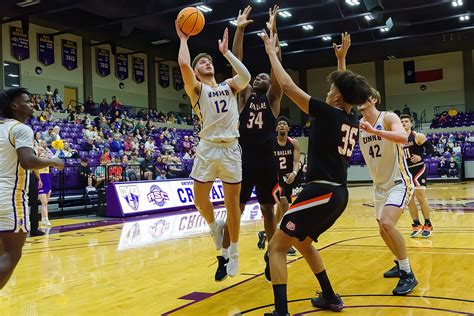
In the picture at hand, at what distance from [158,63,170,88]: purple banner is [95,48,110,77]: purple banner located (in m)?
4.22

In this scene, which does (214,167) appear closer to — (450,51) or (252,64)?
(252,64)

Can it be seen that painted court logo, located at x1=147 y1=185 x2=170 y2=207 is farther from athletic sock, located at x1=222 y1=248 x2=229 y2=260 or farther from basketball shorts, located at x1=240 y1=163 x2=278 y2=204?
athletic sock, located at x1=222 y1=248 x2=229 y2=260

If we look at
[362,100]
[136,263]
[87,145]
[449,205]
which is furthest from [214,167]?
[87,145]

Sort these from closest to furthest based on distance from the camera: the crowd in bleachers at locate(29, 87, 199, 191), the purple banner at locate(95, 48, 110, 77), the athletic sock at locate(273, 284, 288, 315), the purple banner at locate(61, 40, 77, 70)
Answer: the athletic sock at locate(273, 284, 288, 315) < the crowd in bleachers at locate(29, 87, 199, 191) < the purple banner at locate(61, 40, 77, 70) < the purple banner at locate(95, 48, 110, 77)

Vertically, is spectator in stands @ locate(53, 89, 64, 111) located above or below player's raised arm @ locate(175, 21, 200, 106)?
above

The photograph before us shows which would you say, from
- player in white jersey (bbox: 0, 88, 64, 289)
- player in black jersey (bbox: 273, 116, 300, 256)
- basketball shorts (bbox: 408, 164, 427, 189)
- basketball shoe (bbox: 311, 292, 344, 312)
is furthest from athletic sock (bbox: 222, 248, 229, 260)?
basketball shorts (bbox: 408, 164, 427, 189)

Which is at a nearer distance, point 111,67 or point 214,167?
point 214,167

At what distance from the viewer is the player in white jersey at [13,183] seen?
11.4ft

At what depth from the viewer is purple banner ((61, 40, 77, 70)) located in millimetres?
24094

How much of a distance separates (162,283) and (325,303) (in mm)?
1843

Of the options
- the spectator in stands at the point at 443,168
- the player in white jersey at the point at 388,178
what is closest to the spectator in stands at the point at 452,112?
the spectator in stands at the point at 443,168

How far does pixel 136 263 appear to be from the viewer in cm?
626

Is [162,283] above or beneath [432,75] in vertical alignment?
beneath

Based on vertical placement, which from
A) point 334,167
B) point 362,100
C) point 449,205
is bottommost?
point 449,205
